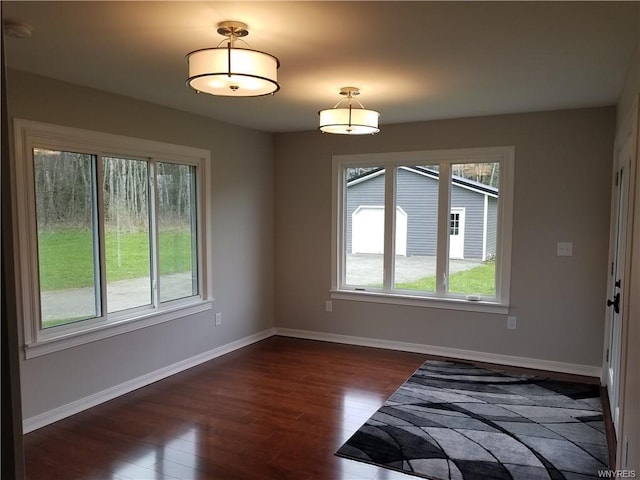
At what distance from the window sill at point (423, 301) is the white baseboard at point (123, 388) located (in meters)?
1.20

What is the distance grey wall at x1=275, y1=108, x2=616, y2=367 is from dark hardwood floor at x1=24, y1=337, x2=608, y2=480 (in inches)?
22.5

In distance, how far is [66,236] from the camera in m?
3.42

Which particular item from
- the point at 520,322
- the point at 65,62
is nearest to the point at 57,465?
the point at 65,62

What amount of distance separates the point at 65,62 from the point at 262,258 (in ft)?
10.00

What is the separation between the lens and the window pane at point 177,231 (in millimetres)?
4262

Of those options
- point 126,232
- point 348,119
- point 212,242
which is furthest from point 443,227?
point 126,232

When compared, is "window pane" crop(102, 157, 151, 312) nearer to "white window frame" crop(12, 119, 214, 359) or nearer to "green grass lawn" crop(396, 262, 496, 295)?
"white window frame" crop(12, 119, 214, 359)

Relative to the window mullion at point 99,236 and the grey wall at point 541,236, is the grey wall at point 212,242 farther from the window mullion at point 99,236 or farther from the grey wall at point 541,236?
the grey wall at point 541,236

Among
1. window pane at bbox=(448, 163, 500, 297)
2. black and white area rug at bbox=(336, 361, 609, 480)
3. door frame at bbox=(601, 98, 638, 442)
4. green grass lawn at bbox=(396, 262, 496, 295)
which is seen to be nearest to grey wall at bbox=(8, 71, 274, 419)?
green grass lawn at bbox=(396, 262, 496, 295)

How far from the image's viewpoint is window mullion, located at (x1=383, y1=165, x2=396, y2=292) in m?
5.03

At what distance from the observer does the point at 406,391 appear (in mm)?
3852

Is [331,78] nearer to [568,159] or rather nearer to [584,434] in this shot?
[568,159]

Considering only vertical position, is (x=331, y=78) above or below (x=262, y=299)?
above

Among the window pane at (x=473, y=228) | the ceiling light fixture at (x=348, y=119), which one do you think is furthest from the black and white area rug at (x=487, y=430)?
the ceiling light fixture at (x=348, y=119)
